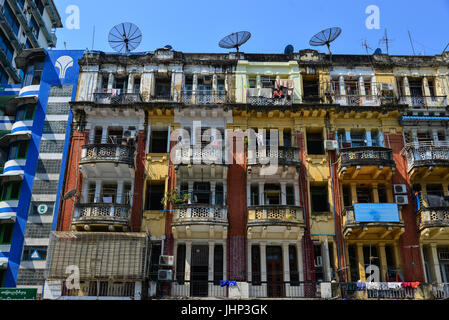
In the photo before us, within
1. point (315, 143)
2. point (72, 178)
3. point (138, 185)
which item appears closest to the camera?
point (138, 185)

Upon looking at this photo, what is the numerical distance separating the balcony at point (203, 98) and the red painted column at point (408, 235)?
10.8m

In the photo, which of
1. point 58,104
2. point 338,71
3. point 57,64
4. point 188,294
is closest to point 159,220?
point 188,294

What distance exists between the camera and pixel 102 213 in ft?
77.3

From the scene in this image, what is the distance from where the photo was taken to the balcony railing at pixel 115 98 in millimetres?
27312

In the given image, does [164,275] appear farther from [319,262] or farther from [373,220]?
[373,220]

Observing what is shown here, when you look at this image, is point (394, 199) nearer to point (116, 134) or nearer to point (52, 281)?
point (116, 134)

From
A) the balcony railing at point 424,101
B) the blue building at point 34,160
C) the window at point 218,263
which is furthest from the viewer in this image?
the balcony railing at point 424,101

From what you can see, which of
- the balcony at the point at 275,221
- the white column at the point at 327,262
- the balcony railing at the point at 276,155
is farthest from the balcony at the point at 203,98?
the white column at the point at 327,262

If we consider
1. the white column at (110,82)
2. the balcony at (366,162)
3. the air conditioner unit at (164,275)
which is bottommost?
the air conditioner unit at (164,275)

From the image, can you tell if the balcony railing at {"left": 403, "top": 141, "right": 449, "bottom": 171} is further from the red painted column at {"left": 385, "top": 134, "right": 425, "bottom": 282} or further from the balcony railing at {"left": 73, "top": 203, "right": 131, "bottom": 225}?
the balcony railing at {"left": 73, "top": 203, "right": 131, "bottom": 225}

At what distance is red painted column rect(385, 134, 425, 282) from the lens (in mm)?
23406

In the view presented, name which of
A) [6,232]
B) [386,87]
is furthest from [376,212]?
[6,232]

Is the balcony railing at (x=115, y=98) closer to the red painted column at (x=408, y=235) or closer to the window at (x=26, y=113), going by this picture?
the window at (x=26, y=113)

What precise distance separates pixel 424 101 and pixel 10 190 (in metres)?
26.6
